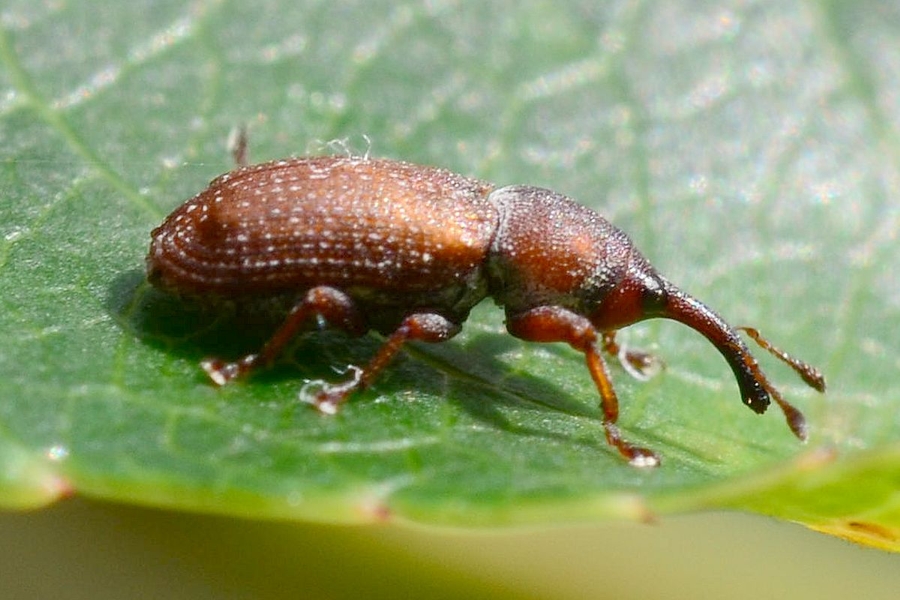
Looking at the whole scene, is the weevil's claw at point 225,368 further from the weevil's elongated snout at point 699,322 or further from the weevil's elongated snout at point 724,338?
the weevil's elongated snout at point 724,338

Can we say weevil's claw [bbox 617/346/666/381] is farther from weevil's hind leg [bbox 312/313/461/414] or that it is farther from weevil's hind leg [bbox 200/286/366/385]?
weevil's hind leg [bbox 200/286/366/385]

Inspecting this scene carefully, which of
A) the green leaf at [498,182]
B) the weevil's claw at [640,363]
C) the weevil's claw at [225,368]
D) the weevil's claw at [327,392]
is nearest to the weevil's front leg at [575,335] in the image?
the green leaf at [498,182]

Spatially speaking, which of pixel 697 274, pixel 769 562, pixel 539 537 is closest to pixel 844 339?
pixel 697 274

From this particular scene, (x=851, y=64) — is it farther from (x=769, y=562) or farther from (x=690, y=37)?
(x=769, y=562)

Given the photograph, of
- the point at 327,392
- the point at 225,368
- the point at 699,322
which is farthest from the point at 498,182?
the point at 225,368

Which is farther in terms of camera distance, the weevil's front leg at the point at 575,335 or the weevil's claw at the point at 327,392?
the weevil's front leg at the point at 575,335

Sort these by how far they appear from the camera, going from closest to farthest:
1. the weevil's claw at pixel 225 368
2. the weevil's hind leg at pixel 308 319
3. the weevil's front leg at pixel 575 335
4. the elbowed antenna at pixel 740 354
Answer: the weevil's claw at pixel 225 368, the weevil's hind leg at pixel 308 319, the weevil's front leg at pixel 575 335, the elbowed antenna at pixel 740 354

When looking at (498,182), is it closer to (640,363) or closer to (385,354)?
(640,363)

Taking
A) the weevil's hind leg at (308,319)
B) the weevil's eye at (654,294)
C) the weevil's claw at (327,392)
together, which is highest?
the weevil's eye at (654,294)
